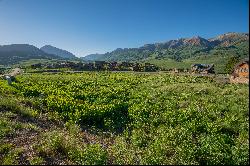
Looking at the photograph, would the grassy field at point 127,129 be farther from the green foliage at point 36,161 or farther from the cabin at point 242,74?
the cabin at point 242,74

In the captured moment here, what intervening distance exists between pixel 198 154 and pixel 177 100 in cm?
1537

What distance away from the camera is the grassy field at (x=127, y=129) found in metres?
17.1

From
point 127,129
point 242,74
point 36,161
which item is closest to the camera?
point 36,161

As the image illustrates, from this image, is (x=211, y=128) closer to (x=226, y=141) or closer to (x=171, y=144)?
(x=226, y=141)

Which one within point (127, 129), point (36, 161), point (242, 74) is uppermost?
point (242, 74)

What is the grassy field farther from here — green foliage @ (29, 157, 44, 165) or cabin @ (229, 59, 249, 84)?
cabin @ (229, 59, 249, 84)

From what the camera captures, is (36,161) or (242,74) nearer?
(36,161)

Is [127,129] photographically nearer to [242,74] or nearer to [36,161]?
[36,161]

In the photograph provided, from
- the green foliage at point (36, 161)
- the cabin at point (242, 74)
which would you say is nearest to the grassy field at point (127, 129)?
the green foliage at point (36, 161)

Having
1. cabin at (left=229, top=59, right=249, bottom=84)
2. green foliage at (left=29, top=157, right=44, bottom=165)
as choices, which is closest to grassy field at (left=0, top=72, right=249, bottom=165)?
green foliage at (left=29, top=157, right=44, bottom=165)

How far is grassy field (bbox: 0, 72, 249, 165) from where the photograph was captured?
56.0 ft

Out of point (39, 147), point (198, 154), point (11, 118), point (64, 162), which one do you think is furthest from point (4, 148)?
point (198, 154)

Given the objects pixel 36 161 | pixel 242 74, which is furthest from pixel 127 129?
pixel 242 74

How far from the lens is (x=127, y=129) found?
24312 millimetres
